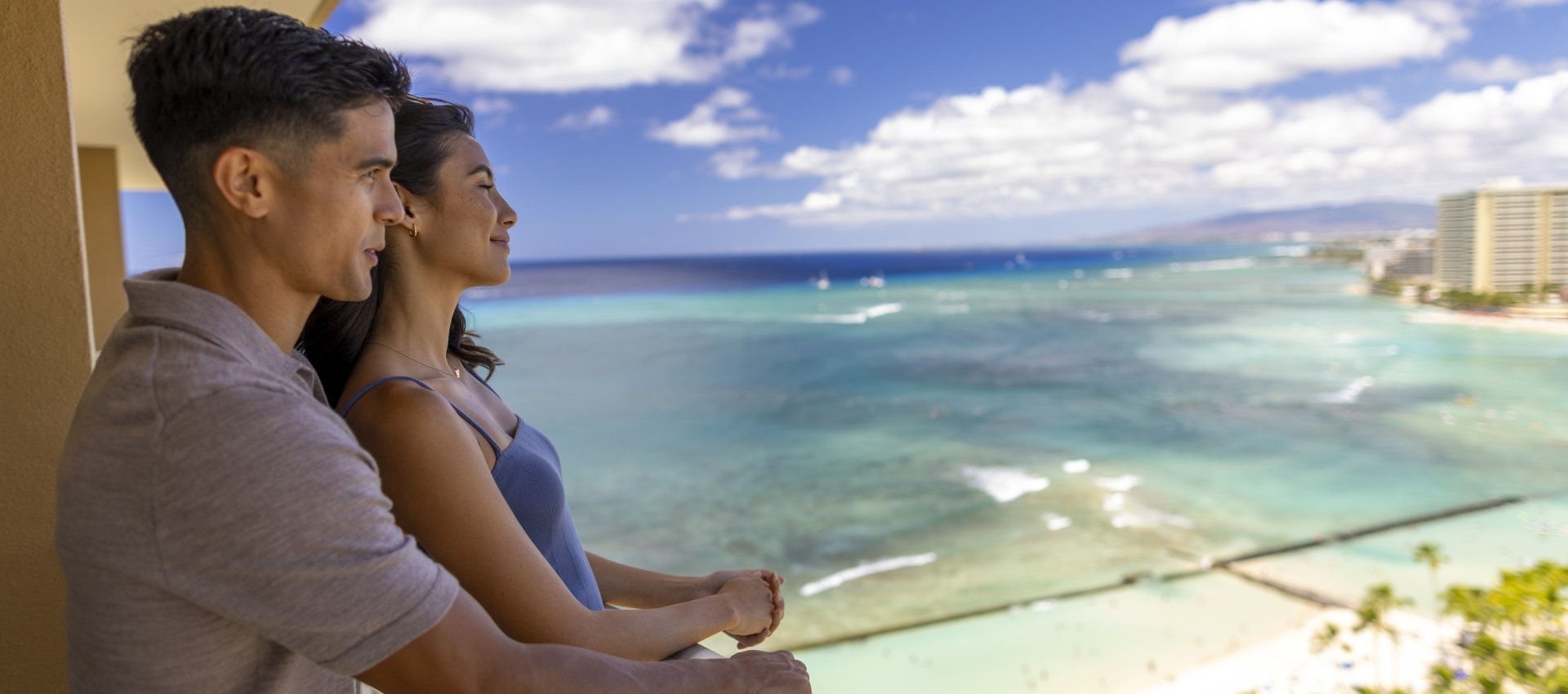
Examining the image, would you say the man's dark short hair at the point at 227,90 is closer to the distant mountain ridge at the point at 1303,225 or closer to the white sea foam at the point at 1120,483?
the white sea foam at the point at 1120,483

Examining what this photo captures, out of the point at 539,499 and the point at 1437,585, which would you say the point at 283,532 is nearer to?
the point at 539,499

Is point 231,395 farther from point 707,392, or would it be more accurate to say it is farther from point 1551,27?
point 1551,27

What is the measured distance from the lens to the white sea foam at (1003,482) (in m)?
19.4

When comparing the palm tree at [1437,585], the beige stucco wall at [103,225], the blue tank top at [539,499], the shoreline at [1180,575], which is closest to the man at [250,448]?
the blue tank top at [539,499]

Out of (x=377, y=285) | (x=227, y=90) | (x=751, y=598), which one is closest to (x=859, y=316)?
(x=751, y=598)

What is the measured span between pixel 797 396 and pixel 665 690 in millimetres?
29139

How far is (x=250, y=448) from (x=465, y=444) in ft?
1.27

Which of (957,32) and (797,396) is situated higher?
(957,32)

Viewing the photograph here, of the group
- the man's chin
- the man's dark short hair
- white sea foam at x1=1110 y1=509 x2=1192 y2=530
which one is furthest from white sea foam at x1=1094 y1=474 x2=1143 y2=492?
the man's dark short hair

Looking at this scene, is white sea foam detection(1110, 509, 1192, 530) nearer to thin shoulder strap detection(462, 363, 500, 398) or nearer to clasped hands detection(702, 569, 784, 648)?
clasped hands detection(702, 569, 784, 648)

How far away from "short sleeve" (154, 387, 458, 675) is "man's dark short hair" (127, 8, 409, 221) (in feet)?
0.80

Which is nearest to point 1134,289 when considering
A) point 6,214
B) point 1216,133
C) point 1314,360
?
point 1216,133

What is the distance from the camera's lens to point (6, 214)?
1.41 metres

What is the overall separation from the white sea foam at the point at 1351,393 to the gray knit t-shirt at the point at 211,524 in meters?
31.5
